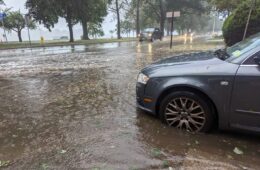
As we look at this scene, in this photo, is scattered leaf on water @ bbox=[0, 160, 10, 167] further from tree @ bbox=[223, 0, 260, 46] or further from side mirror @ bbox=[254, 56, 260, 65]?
tree @ bbox=[223, 0, 260, 46]

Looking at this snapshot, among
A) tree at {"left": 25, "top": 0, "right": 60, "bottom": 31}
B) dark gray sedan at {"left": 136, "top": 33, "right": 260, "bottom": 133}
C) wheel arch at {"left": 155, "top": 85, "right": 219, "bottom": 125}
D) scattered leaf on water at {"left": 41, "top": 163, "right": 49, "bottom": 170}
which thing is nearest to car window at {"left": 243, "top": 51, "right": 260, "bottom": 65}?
dark gray sedan at {"left": 136, "top": 33, "right": 260, "bottom": 133}

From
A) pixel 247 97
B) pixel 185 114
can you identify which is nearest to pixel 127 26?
pixel 185 114

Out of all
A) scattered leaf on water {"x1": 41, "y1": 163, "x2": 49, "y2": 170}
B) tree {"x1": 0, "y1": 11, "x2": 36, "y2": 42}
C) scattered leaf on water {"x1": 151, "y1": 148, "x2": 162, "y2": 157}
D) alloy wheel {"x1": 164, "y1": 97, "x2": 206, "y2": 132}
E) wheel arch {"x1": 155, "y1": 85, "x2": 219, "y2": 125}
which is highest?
tree {"x1": 0, "y1": 11, "x2": 36, "y2": 42}

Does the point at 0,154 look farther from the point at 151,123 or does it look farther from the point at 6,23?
the point at 6,23

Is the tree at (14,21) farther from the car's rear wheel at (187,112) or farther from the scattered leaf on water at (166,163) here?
the scattered leaf on water at (166,163)

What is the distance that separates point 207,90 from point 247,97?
0.54 metres

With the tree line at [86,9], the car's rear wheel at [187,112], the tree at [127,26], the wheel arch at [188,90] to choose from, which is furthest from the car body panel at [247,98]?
the tree at [127,26]

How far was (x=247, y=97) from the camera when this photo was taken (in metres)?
4.00

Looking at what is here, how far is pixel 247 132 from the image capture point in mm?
4164

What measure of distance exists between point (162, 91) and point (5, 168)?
95.1 inches

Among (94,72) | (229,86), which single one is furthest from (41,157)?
(94,72)

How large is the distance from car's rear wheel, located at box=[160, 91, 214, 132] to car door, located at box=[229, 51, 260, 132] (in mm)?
399

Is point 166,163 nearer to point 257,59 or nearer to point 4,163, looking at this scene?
point 257,59

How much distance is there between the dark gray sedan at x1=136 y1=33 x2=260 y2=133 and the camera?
13.2ft
